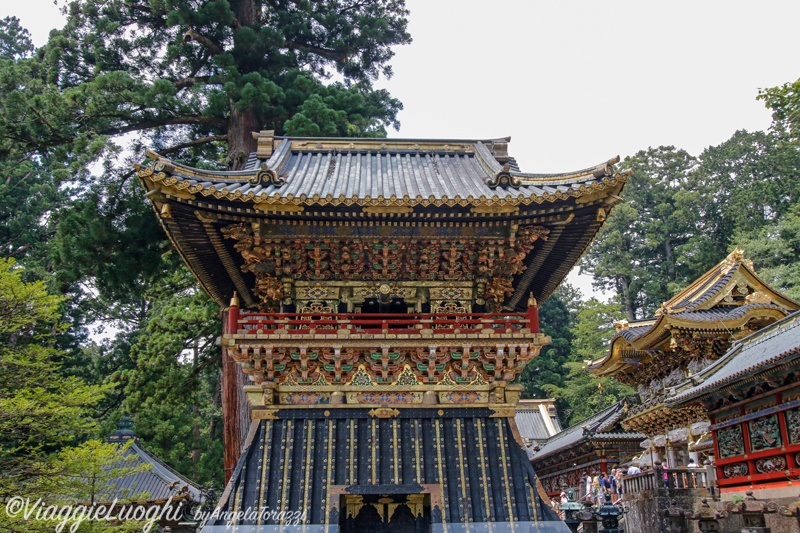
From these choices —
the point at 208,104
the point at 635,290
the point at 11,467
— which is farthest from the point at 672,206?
the point at 11,467

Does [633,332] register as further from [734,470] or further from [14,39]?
[14,39]

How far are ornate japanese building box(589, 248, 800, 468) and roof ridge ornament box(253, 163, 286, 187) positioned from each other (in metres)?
11.6

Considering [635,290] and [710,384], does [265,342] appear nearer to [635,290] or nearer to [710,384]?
[710,384]

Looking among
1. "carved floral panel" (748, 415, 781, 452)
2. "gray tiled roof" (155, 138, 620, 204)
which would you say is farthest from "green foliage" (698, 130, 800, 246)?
"gray tiled roof" (155, 138, 620, 204)

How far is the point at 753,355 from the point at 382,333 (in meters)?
9.03

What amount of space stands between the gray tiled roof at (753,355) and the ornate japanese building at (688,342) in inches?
42.1

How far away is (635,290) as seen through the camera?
44.0 meters

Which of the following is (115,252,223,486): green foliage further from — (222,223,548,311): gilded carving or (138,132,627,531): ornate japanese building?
(222,223,548,311): gilded carving

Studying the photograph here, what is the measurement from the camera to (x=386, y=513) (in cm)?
920

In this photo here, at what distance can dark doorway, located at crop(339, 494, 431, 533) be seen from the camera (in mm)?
9117

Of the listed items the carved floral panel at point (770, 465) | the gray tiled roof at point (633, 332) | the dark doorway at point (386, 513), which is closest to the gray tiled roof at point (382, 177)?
the dark doorway at point (386, 513)

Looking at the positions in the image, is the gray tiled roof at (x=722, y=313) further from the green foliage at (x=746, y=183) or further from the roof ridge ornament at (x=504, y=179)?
the green foliage at (x=746, y=183)

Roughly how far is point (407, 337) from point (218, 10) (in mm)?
12764

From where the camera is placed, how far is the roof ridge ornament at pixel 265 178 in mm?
9789
